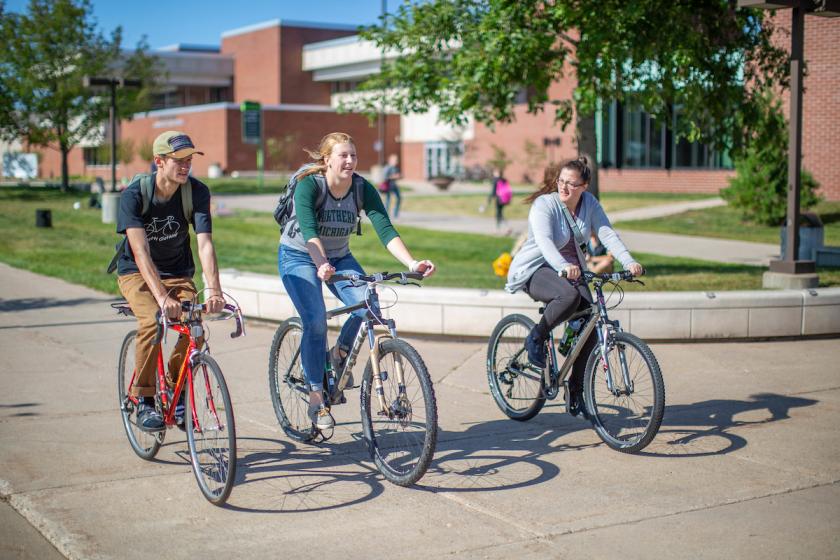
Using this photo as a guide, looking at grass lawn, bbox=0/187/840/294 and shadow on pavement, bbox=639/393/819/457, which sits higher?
grass lawn, bbox=0/187/840/294

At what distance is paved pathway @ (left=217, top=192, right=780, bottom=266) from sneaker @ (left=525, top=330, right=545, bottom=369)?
30.0 feet

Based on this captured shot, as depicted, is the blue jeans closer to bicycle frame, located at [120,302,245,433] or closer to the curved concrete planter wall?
bicycle frame, located at [120,302,245,433]

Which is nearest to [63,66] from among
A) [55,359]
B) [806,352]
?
[55,359]

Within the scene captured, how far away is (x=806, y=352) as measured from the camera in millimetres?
8945

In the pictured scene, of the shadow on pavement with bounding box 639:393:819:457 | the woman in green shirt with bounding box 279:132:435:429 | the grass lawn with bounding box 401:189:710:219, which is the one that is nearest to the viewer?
the woman in green shirt with bounding box 279:132:435:429

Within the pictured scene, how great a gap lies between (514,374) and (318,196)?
1994 mm

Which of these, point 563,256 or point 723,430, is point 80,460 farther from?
point 723,430

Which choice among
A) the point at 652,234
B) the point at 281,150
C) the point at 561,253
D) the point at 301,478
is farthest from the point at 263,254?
the point at 281,150

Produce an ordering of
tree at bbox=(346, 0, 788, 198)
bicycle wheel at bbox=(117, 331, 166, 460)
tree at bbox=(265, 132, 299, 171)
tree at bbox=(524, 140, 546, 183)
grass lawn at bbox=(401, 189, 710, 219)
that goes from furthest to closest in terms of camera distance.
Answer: tree at bbox=(265, 132, 299, 171), tree at bbox=(524, 140, 546, 183), grass lawn at bbox=(401, 189, 710, 219), tree at bbox=(346, 0, 788, 198), bicycle wheel at bbox=(117, 331, 166, 460)

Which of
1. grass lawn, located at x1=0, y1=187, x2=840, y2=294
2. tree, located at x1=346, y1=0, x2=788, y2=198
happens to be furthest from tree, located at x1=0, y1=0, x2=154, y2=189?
tree, located at x1=346, y1=0, x2=788, y2=198

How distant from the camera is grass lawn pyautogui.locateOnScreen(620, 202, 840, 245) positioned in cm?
2125

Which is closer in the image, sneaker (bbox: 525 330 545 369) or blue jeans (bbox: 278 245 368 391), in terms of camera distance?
blue jeans (bbox: 278 245 368 391)

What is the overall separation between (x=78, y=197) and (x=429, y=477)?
32988 millimetres

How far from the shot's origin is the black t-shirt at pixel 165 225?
5.22m
